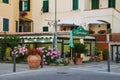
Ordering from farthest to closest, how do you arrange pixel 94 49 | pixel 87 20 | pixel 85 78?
pixel 87 20 → pixel 94 49 → pixel 85 78

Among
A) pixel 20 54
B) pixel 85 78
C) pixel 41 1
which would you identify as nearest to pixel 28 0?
pixel 41 1

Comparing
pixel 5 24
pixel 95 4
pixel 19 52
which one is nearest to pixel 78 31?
pixel 19 52

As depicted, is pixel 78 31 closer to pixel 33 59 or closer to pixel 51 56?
pixel 51 56

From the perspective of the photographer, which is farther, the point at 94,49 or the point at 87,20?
the point at 87,20

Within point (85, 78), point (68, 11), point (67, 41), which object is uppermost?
point (68, 11)

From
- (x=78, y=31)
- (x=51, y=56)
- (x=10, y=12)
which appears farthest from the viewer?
(x=10, y=12)

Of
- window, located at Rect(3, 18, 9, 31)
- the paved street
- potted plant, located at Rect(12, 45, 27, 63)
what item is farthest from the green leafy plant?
window, located at Rect(3, 18, 9, 31)

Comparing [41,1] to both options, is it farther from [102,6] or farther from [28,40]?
[28,40]

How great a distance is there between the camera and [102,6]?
156ft

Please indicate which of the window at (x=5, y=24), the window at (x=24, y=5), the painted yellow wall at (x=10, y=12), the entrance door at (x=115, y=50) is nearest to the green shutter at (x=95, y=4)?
the entrance door at (x=115, y=50)

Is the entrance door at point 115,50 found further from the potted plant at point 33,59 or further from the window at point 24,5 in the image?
the potted plant at point 33,59

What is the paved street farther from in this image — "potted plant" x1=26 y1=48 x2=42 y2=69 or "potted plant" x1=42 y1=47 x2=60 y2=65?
"potted plant" x1=42 y1=47 x2=60 y2=65

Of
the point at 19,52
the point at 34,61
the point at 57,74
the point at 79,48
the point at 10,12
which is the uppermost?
the point at 10,12

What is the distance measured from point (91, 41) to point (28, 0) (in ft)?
39.9
